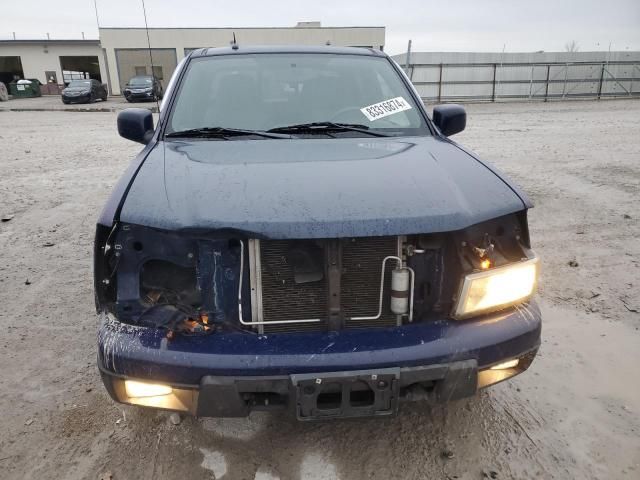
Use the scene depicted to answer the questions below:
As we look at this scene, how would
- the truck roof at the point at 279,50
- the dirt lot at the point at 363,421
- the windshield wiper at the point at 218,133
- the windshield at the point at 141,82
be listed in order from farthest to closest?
1. the windshield at the point at 141,82
2. the truck roof at the point at 279,50
3. the windshield wiper at the point at 218,133
4. the dirt lot at the point at 363,421

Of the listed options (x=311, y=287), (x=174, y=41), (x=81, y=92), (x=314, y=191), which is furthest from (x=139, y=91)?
(x=311, y=287)

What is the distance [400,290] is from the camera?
192 centimetres

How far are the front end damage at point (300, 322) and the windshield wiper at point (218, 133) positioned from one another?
40.6 inches

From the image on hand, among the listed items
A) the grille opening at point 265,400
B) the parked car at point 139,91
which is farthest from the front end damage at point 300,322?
the parked car at point 139,91

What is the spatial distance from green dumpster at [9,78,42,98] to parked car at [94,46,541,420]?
37055mm

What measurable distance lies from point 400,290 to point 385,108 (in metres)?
1.55

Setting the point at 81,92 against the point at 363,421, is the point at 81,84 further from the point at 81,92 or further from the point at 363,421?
the point at 363,421

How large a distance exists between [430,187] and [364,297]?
0.52 metres

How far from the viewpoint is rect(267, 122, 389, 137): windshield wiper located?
285cm

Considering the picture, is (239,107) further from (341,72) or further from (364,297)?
(364,297)

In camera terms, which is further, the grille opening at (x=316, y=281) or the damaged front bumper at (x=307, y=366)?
the grille opening at (x=316, y=281)

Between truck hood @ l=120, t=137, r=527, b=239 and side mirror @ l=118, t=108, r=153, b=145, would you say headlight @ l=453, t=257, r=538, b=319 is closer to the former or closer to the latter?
truck hood @ l=120, t=137, r=527, b=239

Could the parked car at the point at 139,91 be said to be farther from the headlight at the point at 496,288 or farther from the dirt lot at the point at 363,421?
the headlight at the point at 496,288

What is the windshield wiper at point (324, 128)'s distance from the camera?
2846 mm
